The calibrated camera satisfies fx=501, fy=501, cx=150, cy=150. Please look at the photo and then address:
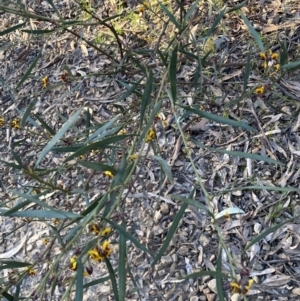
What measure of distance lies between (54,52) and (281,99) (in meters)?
1.16

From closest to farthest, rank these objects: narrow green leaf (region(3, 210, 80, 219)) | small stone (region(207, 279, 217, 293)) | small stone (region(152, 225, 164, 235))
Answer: narrow green leaf (region(3, 210, 80, 219)) → small stone (region(207, 279, 217, 293)) → small stone (region(152, 225, 164, 235))

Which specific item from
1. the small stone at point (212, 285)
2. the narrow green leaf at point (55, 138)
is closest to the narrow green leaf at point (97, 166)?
the narrow green leaf at point (55, 138)

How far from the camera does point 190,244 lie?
Result: 1684 millimetres

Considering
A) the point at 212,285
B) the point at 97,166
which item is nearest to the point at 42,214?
the point at 97,166

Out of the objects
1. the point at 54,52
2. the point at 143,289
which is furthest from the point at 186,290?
the point at 54,52

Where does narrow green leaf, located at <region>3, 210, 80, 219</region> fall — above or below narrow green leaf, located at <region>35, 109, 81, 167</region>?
below

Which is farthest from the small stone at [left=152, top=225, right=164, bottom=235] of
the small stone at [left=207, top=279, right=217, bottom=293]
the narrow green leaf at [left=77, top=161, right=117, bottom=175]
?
the narrow green leaf at [left=77, top=161, right=117, bottom=175]

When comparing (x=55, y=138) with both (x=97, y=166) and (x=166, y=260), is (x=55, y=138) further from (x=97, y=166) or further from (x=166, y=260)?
(x=166, y=260)

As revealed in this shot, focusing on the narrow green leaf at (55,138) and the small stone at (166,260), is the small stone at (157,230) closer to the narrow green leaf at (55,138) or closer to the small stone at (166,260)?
the small stone at (166,260)

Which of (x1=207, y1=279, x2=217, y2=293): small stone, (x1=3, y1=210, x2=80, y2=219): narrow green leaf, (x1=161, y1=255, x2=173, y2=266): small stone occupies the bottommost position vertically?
(x1=207, y1=279, x2=217, y2=293): small stone

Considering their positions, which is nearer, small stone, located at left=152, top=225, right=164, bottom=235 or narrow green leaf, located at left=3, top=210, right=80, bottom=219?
narrow green leaf, located at left=3, top=210, right=80, bottom=219

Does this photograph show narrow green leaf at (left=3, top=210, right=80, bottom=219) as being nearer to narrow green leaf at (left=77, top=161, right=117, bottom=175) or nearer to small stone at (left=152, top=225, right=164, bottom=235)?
narrow green leaf at (left=77, top=161, right=117, bottom=175)

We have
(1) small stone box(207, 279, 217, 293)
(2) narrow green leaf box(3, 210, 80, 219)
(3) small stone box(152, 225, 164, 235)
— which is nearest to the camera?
(2) narrow green leaf box(3, 210, 80, 219)

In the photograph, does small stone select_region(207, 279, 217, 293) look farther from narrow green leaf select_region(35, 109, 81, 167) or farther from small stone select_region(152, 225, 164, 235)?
narrow green leaf select_region(35, 109, 81, 167)
